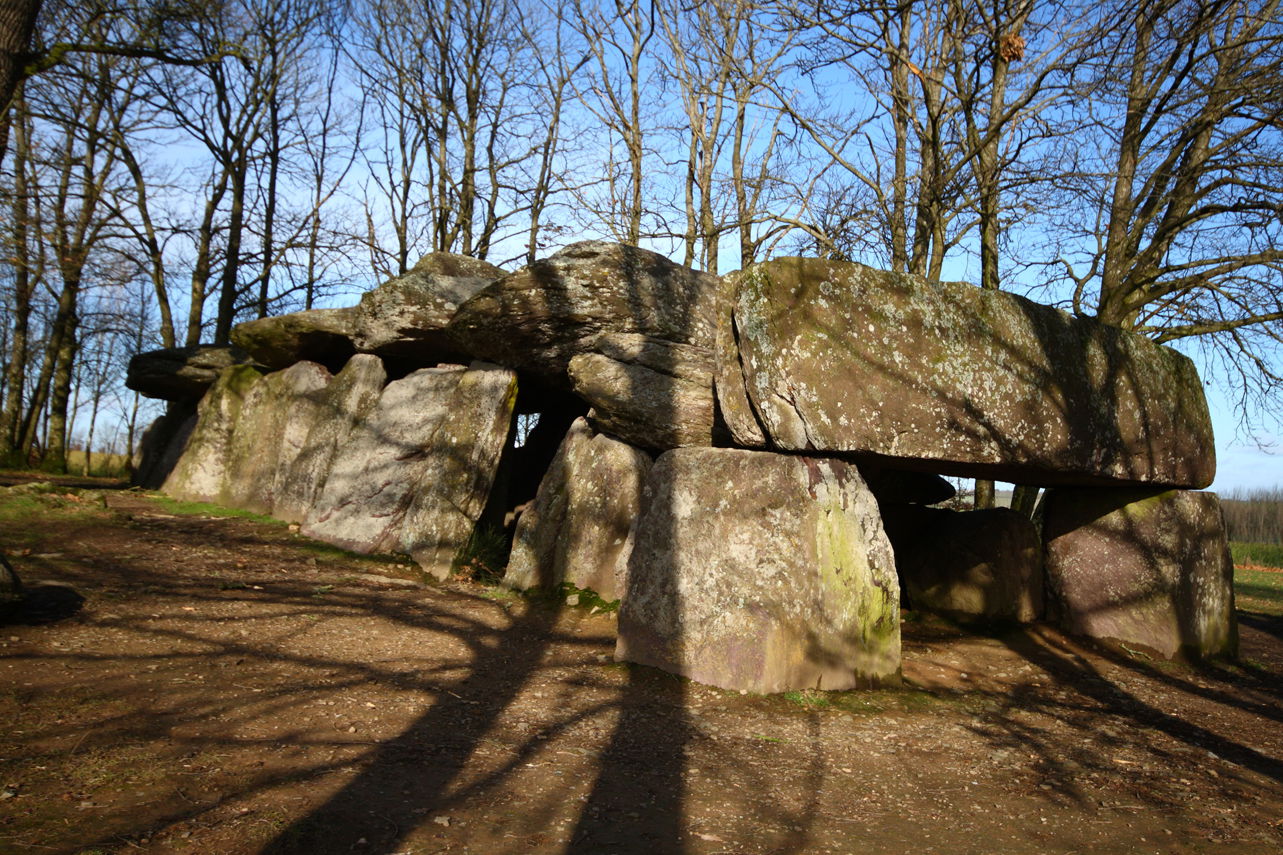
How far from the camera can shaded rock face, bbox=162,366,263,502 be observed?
10703 millimetres

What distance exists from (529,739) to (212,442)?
8260 mm

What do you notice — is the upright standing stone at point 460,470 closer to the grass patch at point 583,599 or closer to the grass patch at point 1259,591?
the grass patch at point 583,599

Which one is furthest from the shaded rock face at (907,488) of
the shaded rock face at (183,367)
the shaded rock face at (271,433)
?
the shaded rock face at (183,367)

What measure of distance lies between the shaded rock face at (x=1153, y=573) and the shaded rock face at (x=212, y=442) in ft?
29.0

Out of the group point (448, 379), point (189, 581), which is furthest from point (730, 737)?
point (448, 379)

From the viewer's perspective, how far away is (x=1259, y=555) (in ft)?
71.0

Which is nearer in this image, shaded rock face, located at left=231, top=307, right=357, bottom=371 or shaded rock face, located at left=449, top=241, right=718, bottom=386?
shaded rock face, located at left=449, top=241, right=718, bottom=386

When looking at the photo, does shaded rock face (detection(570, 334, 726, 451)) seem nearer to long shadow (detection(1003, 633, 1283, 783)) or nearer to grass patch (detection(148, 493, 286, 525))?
long shadow (detection(1003, 633, 1283, 783))

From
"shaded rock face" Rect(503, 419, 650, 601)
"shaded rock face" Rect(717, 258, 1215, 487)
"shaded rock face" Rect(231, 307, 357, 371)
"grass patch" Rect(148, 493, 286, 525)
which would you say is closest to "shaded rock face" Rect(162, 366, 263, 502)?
"grass patch" Rect(148, 493, 286, 525)

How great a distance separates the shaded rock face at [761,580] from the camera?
5.14 meters

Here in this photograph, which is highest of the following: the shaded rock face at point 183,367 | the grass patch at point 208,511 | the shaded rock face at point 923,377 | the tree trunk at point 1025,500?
the shaded rock face at point 183,367

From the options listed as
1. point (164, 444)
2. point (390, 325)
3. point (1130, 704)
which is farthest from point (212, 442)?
point (1130, 704)

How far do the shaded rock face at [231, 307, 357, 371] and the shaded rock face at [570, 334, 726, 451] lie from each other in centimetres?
364

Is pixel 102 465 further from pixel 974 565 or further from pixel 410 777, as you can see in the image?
pixel 410 777
